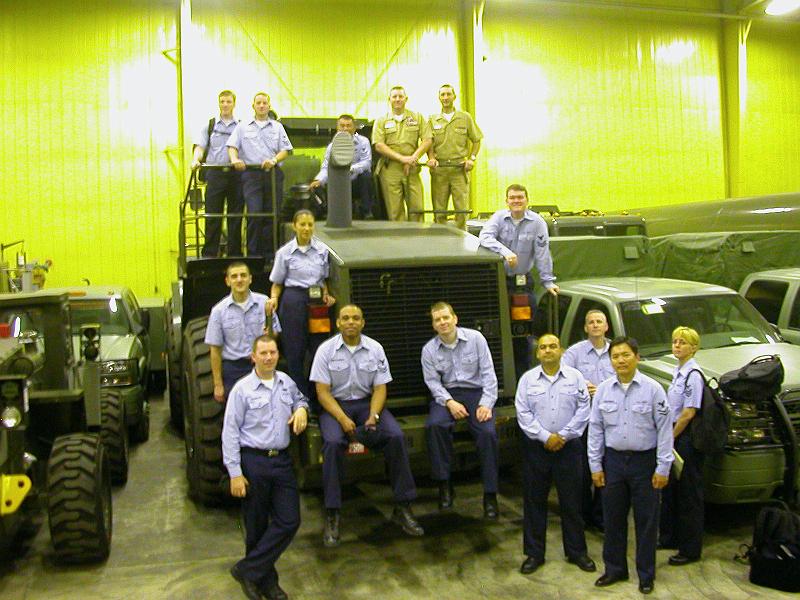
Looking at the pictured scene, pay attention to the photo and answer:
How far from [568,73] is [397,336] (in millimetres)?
12902

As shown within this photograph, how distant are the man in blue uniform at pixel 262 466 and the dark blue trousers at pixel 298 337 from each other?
88 cm

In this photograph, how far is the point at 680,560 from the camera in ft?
17.2

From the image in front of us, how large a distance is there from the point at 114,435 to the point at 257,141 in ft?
9.55

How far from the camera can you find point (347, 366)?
5.36 meters

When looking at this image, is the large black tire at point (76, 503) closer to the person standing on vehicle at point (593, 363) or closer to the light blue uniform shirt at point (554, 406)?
the light blue uniform shirt at point (554, 406)

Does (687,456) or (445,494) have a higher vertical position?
(687,456)

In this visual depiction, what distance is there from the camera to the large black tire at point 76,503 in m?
5.16

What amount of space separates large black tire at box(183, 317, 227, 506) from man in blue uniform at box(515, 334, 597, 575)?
2.18 m

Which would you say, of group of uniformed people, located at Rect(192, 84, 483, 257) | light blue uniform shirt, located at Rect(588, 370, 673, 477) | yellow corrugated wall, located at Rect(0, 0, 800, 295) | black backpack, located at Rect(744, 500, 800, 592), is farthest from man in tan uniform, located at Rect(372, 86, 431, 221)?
yellow corrugated wall, located at Rect(0, 0, 800, 295)

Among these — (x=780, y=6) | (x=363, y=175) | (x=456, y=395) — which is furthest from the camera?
(x=780, y=6)

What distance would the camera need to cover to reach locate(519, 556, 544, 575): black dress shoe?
16.9 ft

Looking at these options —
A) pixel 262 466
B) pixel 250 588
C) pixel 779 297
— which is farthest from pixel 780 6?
pixel 250 588

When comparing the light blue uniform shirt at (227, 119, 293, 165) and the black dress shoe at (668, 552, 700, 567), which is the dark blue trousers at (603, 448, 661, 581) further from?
the light blue uniform shirt at (227, 119, 293, 165)

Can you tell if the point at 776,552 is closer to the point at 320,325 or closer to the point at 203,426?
the point at 320,325
